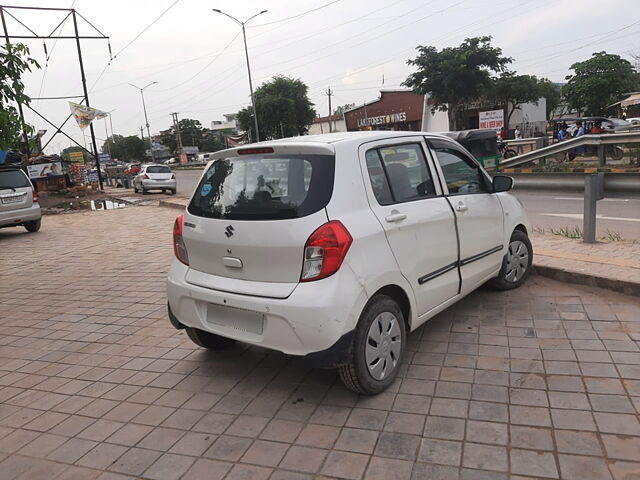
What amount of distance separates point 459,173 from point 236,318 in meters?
2.22

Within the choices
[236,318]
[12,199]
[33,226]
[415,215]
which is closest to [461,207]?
[415,215]

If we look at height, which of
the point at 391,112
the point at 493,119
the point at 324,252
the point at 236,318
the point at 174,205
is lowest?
the point at 174,205

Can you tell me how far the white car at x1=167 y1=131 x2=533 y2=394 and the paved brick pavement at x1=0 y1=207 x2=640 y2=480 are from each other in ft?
1.12

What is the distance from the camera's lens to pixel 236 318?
3.10 meters

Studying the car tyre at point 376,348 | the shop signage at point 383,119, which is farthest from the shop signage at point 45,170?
the shop signage at point 383,119

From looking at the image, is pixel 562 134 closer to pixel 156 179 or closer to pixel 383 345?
pixel 156 179

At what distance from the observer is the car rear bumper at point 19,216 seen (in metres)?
10.8

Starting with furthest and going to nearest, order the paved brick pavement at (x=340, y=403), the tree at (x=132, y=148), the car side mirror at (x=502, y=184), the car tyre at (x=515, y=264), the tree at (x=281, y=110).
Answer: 1. the tree at (x=132, y=148)
2. the tree at (x=281, y=110)
3. the car tyre at (x=515, y=264)
4. the car side mirror at (x=502, y=184)
5. the paved brick pavement at (x=340, y=403)

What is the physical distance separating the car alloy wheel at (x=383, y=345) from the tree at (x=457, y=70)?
31.3m

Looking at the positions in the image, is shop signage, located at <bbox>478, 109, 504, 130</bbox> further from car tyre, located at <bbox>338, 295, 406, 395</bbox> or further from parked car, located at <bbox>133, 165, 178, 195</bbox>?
car tyre, located at <bbox>338, 295, 406, 395</bbox>

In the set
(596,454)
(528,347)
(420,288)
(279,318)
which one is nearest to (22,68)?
(279,318)

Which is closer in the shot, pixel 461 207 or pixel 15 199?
pixel 461 207

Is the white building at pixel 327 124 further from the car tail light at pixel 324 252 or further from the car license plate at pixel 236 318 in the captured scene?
the car tail light at pixel 324 252

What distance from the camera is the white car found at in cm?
283
